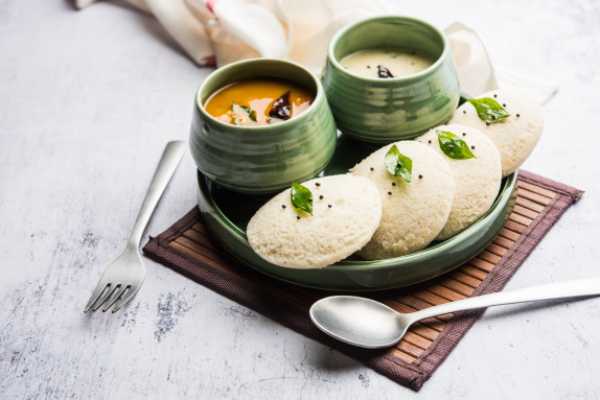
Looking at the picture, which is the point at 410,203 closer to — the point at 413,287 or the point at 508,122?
the point at 413,287

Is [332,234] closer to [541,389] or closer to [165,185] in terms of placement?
[541,389]

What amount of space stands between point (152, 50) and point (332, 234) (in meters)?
1.53

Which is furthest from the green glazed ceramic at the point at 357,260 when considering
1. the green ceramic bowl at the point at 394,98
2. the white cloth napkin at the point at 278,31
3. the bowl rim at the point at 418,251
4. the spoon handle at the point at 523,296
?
the white cloth napkin at the point at 278,31

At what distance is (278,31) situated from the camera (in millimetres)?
2725

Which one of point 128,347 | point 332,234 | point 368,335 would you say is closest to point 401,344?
point 368,335

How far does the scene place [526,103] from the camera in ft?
6.50

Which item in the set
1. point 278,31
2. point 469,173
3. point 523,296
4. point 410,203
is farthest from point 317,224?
point 278,31

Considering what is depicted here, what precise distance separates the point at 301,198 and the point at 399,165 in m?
0.25

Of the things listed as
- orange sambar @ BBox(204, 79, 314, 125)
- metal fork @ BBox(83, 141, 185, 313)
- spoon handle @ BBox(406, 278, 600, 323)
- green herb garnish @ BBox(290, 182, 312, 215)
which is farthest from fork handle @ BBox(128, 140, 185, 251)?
spoon handle @ BBox(406, 278, 600, 323)

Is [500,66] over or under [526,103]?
under

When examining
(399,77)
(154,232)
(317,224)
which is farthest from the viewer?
(154,232)

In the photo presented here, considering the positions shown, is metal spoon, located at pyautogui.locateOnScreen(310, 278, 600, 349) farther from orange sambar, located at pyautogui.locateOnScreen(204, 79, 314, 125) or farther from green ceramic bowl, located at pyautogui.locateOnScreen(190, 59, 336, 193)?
orange sambar, located at pyautogui.locateOnScreen(204, 79, 314, 125)

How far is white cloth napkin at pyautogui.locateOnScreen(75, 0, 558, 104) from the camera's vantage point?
2557 mm

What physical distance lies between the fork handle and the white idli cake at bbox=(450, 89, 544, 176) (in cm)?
82
